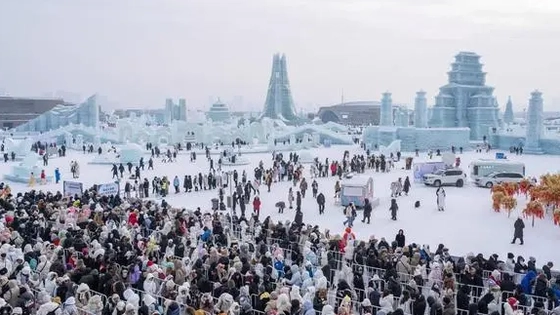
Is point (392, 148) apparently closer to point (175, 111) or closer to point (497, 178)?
point (497, 178)

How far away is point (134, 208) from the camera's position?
66.5 ft

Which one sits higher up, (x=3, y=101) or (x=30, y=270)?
(x=3, y=101)

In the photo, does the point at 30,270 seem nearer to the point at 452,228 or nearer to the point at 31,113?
the point at 452,228

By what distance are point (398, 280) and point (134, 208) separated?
10.4 metres

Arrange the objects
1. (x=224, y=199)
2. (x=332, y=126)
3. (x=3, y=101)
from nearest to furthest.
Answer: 1. (x=224, y=199)
2. (x=332, y=126)
3. (x=3, y=101)

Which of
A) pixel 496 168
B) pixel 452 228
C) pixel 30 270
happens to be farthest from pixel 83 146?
pixel 30 270

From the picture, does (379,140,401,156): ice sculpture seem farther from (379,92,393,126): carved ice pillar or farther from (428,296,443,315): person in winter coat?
(428,296,443,315): person in winter coat

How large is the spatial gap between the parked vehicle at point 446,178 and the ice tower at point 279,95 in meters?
61.5

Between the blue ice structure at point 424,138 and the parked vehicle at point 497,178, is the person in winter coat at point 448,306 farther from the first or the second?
the blue ice structure at point 424,138

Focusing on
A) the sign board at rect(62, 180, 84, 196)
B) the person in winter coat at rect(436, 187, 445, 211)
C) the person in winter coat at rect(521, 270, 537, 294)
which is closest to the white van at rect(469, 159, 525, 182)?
the person in winter coat at rect(436, 187, 445, 211)

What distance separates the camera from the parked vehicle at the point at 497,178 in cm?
3138

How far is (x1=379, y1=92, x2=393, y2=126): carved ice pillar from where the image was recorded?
2571 inches

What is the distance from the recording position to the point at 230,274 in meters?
12.5

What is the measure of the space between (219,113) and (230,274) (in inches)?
3279
